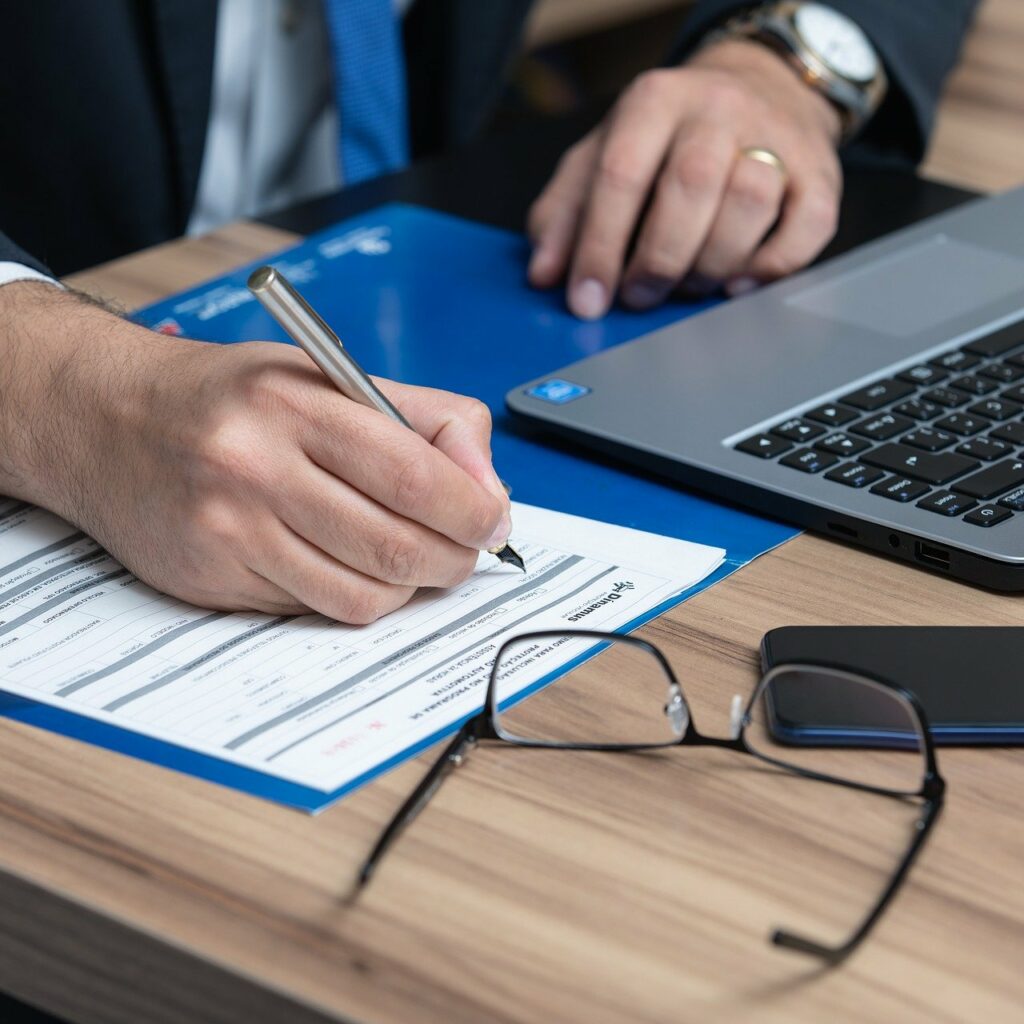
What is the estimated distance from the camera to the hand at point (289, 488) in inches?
21.8

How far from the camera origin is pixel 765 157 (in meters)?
0.90

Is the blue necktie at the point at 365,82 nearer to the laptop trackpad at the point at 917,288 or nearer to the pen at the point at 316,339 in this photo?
Answer: the laptop trackpad at the point at 917,288

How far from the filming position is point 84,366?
2.06 feet

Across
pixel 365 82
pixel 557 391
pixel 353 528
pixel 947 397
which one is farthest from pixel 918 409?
pixel 365 82

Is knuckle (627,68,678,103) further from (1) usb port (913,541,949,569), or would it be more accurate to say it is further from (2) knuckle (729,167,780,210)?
(1) usb port (913,541,949,569)

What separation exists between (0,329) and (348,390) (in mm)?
203

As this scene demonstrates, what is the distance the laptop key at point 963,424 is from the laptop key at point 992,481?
1.3 inches

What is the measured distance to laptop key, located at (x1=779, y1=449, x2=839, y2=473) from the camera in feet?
2.11

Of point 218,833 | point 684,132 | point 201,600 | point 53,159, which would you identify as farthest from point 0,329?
point 53,159

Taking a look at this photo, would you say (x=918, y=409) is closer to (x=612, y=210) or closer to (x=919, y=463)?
(x=919, y=463)

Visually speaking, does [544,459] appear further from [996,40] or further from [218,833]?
[996,40]

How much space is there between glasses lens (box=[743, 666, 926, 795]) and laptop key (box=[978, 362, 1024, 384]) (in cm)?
26

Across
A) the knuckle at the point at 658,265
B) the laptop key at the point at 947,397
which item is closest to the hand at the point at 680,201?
the knuckle at the point at 658,265

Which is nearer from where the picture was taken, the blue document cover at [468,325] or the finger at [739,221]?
the blue document cover at [468,325]
